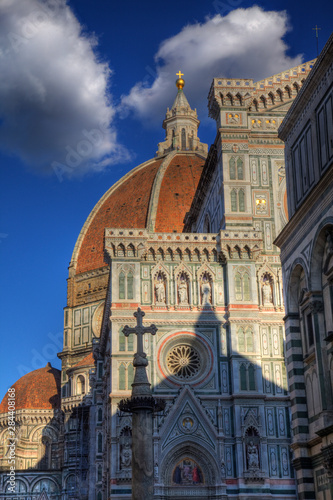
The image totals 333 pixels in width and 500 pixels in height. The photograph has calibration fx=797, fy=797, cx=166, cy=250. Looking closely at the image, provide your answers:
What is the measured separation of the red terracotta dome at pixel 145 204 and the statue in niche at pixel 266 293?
119ft

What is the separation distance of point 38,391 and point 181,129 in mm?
35722

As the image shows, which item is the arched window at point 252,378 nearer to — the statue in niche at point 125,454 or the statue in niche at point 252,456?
the statue in niche at point 252,456

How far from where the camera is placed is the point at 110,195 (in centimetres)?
8906

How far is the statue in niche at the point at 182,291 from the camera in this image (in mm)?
42656

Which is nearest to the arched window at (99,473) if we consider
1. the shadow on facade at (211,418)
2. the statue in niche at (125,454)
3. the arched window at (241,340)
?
the shadow on facade at (211,418)

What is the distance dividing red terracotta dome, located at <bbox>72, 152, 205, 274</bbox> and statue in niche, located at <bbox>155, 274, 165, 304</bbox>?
36645 mm

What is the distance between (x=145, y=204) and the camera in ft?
273

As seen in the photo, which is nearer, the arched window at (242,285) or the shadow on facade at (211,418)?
the shadow on facade at (211,418)

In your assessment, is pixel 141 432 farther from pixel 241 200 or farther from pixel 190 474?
pixel 241 200

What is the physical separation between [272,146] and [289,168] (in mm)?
21729

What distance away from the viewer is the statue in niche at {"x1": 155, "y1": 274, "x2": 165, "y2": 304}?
4253cm

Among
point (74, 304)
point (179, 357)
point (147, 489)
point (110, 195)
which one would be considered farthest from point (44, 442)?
point (147, 489)

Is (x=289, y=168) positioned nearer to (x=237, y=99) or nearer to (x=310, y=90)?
(x=310, y=90)

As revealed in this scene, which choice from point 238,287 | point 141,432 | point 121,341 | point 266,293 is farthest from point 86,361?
point 141,432
